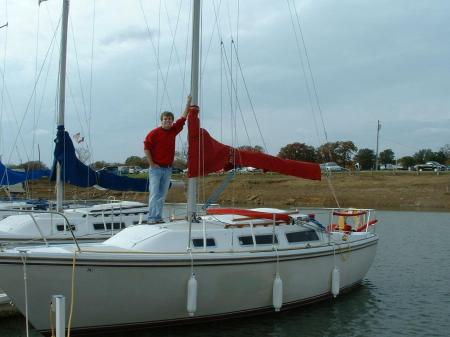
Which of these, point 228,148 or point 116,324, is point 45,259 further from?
point 228,148

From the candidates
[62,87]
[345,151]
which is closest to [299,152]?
[345,151]

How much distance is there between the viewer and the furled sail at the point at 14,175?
22.9m

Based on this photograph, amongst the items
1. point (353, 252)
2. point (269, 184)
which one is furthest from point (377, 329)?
point (269, 184)

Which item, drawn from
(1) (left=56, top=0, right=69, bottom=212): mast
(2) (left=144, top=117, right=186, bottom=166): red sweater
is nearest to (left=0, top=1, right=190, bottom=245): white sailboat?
(1) (left=56, top=0, right=69, bottom=212): mast

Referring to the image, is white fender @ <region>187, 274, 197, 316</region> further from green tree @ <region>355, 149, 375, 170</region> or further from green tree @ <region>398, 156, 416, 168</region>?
green tree @ <region>398, 156, 416, 168</region>

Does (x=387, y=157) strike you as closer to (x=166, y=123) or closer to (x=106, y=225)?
(x=106, y=225)

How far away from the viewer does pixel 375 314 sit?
1244 centimetres

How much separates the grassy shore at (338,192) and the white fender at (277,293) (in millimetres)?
34224

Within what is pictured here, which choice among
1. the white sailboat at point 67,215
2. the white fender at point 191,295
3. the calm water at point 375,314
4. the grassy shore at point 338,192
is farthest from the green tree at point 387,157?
the white fender at point 191,295

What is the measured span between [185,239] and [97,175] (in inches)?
297

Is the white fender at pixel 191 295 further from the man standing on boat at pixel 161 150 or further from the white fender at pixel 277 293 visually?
the man standing on boat at pixel 161 150

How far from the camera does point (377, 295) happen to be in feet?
46.2

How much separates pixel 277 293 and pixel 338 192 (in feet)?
144

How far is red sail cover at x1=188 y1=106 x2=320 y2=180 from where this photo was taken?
1133cm
